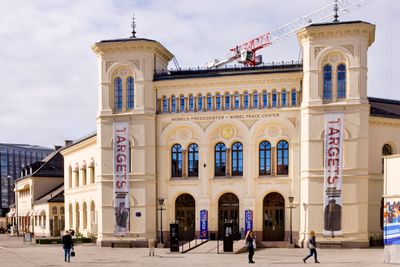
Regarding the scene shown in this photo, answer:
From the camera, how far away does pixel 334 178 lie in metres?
47.3

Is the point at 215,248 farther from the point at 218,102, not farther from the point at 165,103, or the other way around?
the point at 165,103

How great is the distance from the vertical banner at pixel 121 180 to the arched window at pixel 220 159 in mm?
6659

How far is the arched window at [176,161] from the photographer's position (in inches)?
2080

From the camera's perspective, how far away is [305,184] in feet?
158

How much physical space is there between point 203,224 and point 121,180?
6.96 metres

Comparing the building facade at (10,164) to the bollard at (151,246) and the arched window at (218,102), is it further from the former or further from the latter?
the bollard at (151,246)

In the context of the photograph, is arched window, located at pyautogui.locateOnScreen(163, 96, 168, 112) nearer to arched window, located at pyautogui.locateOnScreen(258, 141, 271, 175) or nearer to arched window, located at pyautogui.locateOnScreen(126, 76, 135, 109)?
arched window, located at pyautogui.locateOnScreen(126, 76, 135, 109)

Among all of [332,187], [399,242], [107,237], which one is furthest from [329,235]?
[107,237]

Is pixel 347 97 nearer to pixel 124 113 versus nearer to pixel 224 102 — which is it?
pixel 224 102

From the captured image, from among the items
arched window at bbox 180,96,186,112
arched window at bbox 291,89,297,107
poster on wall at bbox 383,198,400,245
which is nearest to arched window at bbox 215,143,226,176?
arched window at bbox 180,96,186,112

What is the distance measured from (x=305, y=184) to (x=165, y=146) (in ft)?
36.5

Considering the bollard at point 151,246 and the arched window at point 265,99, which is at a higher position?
the arched window at point 265,99

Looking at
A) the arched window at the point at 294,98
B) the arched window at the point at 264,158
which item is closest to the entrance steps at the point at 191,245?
the arched window at the point at 264,158

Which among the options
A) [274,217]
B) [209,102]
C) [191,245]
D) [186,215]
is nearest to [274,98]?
[209,102]
